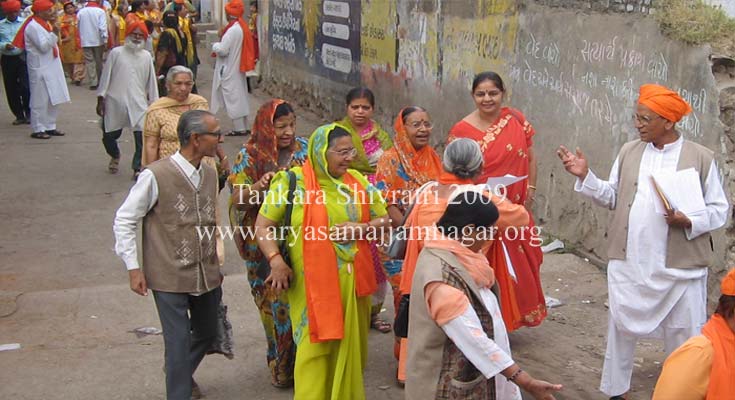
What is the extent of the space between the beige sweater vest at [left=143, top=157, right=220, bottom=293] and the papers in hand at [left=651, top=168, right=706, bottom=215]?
237 cm

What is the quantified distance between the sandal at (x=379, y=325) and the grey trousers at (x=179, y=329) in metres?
1.74

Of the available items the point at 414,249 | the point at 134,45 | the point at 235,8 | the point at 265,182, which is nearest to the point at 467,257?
the point at 414,249

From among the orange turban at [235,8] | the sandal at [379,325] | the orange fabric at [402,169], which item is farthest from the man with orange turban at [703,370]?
the orange turban at [235,8]

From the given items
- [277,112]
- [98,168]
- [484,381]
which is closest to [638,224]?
[484,381]

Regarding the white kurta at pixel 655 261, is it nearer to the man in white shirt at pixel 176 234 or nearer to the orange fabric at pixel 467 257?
the orange fabric at pixel 467 257

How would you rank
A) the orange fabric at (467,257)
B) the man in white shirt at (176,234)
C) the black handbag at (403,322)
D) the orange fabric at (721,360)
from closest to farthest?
the orange fabric at (721,360) → the orange fabric at (467,257) → the black handbag at (403,322) → the man in white shirt at (176,234)

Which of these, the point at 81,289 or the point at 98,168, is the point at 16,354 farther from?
the point at 98,168

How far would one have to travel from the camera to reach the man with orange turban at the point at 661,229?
195 inches

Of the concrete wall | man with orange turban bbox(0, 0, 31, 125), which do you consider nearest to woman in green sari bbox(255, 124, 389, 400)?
the concrete wall

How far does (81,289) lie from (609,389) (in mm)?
4093

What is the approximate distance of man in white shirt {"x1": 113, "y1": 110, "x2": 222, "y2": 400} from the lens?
482cm

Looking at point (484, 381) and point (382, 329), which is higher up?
point (484, 381)

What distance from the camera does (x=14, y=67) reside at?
46.1 ft

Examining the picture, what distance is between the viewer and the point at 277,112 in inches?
225
